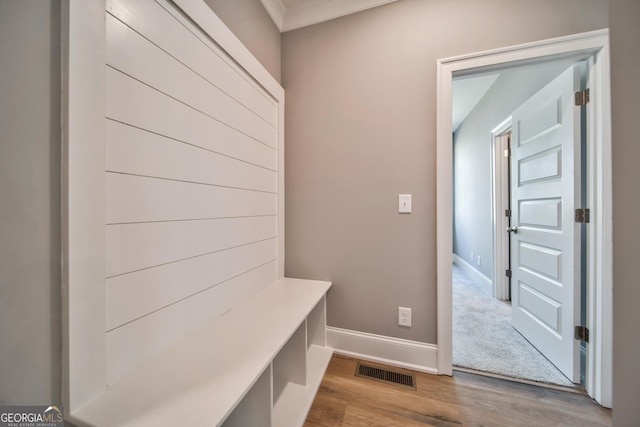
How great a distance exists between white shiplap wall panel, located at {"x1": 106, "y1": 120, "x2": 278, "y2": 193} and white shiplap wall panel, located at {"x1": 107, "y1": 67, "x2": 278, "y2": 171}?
3 centimetres

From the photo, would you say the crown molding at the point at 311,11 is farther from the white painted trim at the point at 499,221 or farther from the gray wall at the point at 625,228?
the white painted trim at the point at 499,221

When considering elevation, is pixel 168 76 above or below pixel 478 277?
above

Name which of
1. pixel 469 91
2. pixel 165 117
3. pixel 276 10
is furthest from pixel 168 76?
pixel 469 91

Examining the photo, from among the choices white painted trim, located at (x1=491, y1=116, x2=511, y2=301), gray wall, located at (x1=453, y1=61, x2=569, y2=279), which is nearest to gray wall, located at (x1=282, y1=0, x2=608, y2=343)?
gray wall, located at (x1=453, y1=61, x2=569, y2=279)

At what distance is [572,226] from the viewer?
1404mm

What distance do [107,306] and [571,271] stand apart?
7.66 feet

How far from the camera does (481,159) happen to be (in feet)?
10.4

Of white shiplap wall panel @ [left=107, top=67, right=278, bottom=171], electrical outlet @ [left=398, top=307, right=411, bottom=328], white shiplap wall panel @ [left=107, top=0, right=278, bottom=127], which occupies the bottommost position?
electrical outlet @ [left=398, top=307, right=411, bottom=328]

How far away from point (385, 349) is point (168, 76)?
6.42 ft

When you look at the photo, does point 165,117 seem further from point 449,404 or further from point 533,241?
point 533,241

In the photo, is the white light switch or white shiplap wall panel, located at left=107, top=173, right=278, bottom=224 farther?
the white light switch
